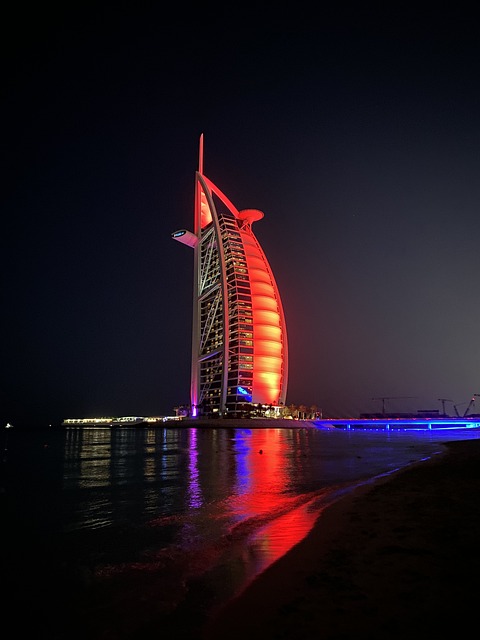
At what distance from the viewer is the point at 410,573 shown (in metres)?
5.58

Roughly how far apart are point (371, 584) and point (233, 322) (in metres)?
135

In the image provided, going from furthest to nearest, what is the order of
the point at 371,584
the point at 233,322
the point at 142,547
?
the point at 233,322
the point at 142,547
the point at 371,584

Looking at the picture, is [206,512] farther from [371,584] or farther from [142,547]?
[371,584]

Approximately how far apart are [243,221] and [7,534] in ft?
518

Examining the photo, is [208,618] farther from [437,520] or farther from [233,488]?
[233,488]

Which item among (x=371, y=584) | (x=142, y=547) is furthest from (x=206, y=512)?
(x=371, y=584)

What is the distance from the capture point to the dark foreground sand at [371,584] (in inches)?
165

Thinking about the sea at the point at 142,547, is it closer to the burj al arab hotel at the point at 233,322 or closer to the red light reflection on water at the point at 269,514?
the red light reflection on water at the point at 269,514

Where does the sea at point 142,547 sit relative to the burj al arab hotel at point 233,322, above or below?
below

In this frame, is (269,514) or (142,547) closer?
(142,547)

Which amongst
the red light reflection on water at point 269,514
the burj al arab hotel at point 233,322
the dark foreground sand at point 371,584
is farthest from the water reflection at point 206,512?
the burj al arab hotel at point 233,322

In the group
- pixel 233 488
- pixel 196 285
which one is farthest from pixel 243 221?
pixel 233 488

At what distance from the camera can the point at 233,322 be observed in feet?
458

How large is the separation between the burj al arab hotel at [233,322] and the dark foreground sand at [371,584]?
12142 centimetres
